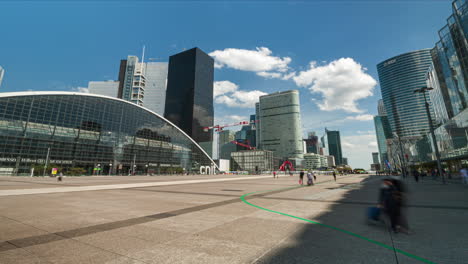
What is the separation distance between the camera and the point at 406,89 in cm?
14088

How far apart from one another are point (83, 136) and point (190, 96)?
131847mm

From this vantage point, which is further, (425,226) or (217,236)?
(425,226)

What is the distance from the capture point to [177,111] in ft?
636

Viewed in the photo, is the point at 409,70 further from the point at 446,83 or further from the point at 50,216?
the point at 50,216

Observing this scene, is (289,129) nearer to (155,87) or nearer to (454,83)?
(155,87)

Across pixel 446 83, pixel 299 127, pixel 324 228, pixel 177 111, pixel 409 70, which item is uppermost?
pixel 409 70

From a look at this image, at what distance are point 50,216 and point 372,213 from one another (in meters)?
11.1

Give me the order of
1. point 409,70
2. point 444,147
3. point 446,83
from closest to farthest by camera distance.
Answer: point 444,147, point 446,83, point 409,70

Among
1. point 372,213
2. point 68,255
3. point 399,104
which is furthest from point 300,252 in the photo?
point 399,104

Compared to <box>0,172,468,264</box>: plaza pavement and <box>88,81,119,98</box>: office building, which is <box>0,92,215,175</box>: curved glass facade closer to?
<box>0,172,468,264</box>: plaza pavement

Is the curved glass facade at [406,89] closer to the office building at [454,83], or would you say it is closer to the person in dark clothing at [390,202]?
the office building at [454,83]

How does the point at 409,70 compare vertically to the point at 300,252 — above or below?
above

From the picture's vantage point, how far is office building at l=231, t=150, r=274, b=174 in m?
153

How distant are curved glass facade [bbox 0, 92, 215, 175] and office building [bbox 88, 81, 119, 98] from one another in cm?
13552
